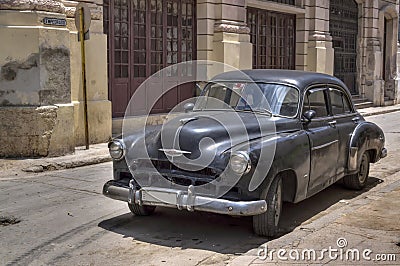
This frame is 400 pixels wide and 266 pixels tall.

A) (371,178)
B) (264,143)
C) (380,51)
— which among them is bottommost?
(371,178)

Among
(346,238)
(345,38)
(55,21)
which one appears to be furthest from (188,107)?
(345,38)

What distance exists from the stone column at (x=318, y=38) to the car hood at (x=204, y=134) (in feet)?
45.6

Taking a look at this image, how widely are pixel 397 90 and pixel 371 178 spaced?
58.5 ft

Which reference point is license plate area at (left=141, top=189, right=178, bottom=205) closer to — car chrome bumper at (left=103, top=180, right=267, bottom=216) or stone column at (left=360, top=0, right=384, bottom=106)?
car chrome bumper at (left=103, top=180, right=267, bottom=216)

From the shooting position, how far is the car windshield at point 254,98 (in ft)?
21.3

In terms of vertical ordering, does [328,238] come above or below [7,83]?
below

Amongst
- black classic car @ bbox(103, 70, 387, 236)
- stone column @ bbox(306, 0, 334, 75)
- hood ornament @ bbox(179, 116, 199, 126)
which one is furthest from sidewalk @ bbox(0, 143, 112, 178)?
stone column @ bbox(306, 0, 334, 75)

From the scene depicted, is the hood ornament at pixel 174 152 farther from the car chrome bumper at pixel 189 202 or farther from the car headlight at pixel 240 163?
the car headlight at pixel 240 163

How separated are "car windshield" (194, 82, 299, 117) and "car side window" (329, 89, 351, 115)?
0.99 metres

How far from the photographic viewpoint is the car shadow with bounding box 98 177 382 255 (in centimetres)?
546

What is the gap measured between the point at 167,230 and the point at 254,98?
6.21 feet

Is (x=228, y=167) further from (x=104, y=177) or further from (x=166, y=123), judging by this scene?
(x=104, y=177)

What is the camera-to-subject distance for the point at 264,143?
5586mm

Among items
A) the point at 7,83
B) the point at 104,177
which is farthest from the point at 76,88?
the point at 104,177
